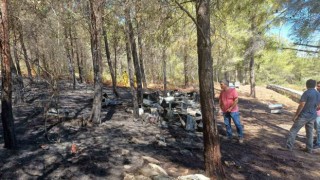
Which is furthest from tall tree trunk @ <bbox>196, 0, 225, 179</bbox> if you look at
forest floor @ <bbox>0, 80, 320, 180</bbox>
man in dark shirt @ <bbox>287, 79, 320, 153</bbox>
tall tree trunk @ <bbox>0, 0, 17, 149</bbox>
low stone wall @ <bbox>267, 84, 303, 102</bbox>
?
low stone wall @ <bbox>267, 84, 303, 102</bbox>

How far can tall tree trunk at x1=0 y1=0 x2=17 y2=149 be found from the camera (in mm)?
5559

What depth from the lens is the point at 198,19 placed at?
446cm

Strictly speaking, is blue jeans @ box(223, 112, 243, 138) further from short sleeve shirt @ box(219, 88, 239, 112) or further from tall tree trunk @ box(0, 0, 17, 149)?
tall tree trunk @ box(0, 0, 17, 149)

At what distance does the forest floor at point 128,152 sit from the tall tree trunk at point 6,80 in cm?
28

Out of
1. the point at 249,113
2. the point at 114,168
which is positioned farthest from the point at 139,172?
the point at 249,113

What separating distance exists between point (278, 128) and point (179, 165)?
5882mm

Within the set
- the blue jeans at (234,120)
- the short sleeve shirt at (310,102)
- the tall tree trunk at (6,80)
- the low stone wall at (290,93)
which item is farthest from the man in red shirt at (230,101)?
the low stone wall at (290,93)

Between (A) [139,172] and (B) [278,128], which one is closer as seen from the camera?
(A) [139,172]

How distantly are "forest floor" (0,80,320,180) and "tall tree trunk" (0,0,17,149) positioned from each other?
0.91 feet

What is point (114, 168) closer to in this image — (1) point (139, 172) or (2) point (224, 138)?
(1) point (139, 172)

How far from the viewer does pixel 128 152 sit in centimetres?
580

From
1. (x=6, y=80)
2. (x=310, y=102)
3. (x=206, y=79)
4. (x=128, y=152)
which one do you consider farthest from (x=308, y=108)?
(x=6, y=80)

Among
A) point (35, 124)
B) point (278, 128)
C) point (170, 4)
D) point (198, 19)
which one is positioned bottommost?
point (278, 128)

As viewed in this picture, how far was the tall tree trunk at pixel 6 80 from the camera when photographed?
556cm
